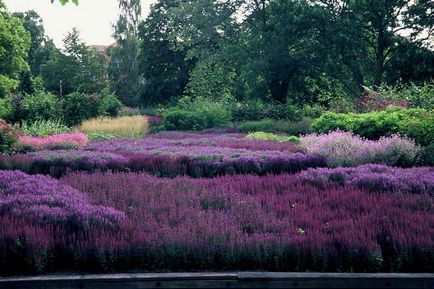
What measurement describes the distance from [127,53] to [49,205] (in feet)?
173

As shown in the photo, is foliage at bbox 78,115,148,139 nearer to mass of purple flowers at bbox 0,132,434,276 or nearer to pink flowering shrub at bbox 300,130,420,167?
pink flowering shrub at bbox 300,130,420,167

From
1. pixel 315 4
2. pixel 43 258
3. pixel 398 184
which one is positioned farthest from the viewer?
pixel 315 4

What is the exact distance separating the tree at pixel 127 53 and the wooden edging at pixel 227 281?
5261cm

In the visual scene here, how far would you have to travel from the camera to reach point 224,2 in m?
36.6

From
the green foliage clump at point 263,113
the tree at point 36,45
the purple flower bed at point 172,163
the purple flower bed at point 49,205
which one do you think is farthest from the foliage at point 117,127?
the tree at point 36,45

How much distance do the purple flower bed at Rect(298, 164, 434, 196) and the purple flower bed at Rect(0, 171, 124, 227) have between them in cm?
366

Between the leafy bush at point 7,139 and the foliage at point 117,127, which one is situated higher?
the leafy bush at point 7,139

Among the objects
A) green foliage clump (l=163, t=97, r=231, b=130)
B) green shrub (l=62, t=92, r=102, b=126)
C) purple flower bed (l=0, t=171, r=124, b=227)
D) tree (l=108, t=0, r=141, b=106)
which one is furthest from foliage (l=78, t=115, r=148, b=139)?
tree (l=108, t=0, r=141, b=106)

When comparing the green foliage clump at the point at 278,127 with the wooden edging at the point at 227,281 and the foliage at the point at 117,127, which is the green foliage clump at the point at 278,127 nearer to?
the foliage at the point at 117,127

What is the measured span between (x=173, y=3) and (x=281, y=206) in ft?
163

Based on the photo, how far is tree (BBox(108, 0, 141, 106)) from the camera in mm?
56500

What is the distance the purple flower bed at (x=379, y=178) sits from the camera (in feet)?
23.2

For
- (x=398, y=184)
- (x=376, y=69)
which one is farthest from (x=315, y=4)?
(x=398, y=184)

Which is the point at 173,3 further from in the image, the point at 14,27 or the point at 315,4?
the point at 315,4
